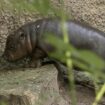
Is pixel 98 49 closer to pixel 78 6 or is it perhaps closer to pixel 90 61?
pixel 78 6

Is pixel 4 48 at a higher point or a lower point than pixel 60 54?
lower

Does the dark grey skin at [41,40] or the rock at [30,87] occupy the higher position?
the dark grey skin at [41,40]

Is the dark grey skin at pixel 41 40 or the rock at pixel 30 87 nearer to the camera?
the rock at pixel 30 87

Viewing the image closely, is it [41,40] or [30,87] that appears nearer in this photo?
[30,87]

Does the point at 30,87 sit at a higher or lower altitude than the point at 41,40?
lower

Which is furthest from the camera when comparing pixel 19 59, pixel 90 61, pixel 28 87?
pixel 19 59

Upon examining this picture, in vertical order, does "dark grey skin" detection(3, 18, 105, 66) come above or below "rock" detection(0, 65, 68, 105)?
above

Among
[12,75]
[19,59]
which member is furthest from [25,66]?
[12,75]

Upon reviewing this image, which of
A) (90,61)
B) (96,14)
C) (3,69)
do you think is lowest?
(3,69)
